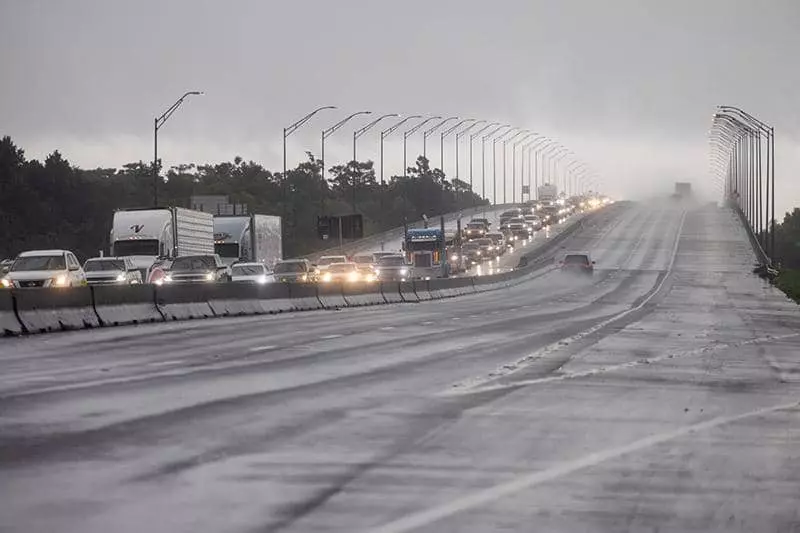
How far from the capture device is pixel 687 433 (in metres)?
13.6

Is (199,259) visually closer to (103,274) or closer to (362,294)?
(103,274)

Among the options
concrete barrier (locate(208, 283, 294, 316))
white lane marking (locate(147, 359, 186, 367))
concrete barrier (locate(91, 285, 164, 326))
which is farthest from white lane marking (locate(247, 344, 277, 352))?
concrete barrier (locate(208, 283, 294, 316))

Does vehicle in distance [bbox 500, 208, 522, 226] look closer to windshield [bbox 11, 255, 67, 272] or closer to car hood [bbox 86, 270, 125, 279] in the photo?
car hood [bbox 86, 270, 125, 279]

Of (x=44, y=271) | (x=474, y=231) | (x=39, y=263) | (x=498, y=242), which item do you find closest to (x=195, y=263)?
(x=39, y=263)

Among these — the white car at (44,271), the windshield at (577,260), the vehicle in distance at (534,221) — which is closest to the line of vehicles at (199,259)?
the white car at (44,271)

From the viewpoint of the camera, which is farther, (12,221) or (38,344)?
(12,221)

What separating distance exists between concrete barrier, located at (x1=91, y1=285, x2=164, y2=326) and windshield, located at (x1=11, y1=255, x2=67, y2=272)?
434 inches

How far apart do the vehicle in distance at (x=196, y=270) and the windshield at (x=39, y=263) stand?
23.8 feet

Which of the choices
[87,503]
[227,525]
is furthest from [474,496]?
[87,503]

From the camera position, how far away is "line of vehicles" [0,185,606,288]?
151ft

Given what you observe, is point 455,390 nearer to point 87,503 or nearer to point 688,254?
point 87,503

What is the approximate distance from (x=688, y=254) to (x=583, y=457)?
105960 mm

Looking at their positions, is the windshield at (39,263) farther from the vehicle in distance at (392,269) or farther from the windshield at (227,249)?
the vehicle in distance at (392,269)

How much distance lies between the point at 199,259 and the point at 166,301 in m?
18.0
